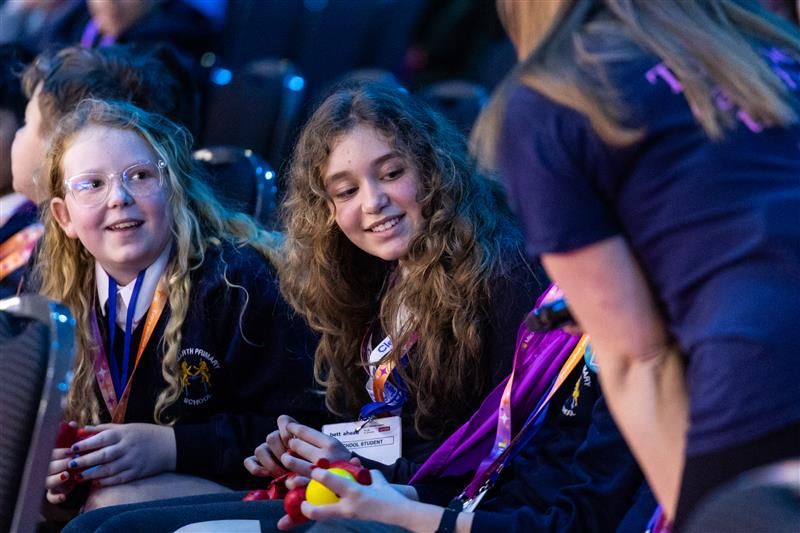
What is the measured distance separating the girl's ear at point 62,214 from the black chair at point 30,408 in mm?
1146

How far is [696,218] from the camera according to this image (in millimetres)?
1278

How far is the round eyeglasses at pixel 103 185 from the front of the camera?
2533mm

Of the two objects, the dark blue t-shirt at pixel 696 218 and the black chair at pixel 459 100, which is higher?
the black chair at pixel 459 100

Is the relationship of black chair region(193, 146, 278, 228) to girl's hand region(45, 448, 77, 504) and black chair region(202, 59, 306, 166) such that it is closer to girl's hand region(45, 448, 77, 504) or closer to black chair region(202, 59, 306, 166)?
black chair region(202, 59, 306, 166)

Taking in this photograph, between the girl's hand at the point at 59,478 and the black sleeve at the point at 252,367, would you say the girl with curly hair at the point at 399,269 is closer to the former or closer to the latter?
the black sleeve at the point at 252,367

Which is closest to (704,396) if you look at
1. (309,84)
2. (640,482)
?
(640,482)

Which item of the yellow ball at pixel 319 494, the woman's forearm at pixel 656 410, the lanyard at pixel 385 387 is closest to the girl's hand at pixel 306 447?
the lanyard at pixel 385 387

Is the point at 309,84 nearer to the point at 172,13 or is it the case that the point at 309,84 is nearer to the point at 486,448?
the point at 172,13

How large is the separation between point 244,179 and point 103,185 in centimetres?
64

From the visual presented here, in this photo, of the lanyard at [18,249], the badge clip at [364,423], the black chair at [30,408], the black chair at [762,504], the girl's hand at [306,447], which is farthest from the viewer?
the lanyard at [18,249]

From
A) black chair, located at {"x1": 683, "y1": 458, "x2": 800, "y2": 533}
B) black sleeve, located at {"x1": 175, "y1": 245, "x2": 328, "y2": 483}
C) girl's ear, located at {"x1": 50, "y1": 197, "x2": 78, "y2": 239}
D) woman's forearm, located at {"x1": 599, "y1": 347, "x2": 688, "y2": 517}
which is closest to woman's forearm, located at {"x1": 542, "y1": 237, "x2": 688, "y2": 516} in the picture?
woman's forearm, located at {"x1": 599, "y1": 347, "x2": 688, "y2": 517}

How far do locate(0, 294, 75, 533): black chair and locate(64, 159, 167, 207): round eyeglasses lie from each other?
104 centimetres

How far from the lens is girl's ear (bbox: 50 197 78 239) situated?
2637 millimetres

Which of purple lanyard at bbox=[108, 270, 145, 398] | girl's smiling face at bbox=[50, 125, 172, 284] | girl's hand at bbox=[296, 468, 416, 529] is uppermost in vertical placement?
girl's smiling face at bbox=[50, 125, 172, 284]
